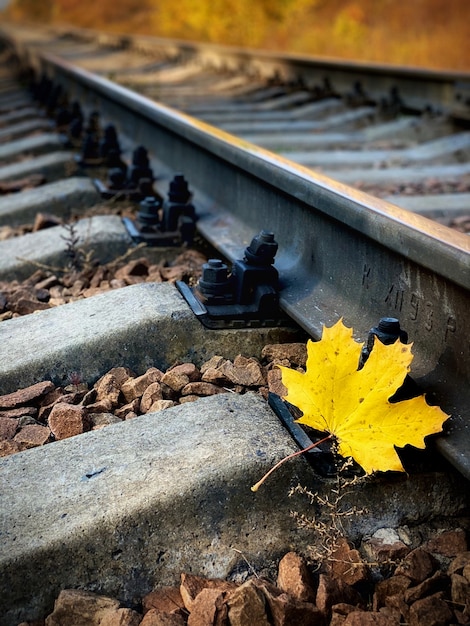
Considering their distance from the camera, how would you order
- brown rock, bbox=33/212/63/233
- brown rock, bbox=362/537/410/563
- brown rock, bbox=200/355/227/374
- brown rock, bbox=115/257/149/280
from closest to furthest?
brown rock, bbox=362/537/410/563 < brown rock, bbox=200/355/227/374 < brown rock, bbox=115/257/149/280 < brown rock, bbox=33/212/63/233

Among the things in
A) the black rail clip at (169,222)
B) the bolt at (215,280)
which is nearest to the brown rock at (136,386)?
the bolt at (215,280)

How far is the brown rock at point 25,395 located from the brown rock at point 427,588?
1.09m

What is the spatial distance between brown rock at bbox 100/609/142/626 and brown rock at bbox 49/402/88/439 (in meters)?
0.57

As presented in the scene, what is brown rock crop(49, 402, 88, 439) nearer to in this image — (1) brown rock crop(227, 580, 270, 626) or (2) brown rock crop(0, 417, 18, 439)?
(2) brown rock crop(0, 417, 18, 439)

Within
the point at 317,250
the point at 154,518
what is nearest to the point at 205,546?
the point at 154,518

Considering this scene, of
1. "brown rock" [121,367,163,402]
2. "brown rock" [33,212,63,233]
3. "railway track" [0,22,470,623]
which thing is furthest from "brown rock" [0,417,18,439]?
"brown rock" [33,212,63,233]

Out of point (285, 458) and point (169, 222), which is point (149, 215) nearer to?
point (169, 222)

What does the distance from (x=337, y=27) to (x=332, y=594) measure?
692 inches

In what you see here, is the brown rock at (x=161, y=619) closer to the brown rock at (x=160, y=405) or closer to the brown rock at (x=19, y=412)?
the brown rock at (x=160, y=405)

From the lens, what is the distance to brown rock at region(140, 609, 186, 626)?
5.17 ft

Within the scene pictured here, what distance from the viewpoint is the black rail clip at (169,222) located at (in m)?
3.41

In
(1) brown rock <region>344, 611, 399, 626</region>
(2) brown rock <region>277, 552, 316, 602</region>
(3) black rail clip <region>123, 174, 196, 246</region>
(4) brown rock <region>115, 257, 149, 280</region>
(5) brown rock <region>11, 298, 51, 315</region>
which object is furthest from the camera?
(3) black rail clip <region>123, 174, 196, 246</region>

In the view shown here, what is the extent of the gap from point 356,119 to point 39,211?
148 inches

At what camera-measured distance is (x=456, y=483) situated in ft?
6.19
